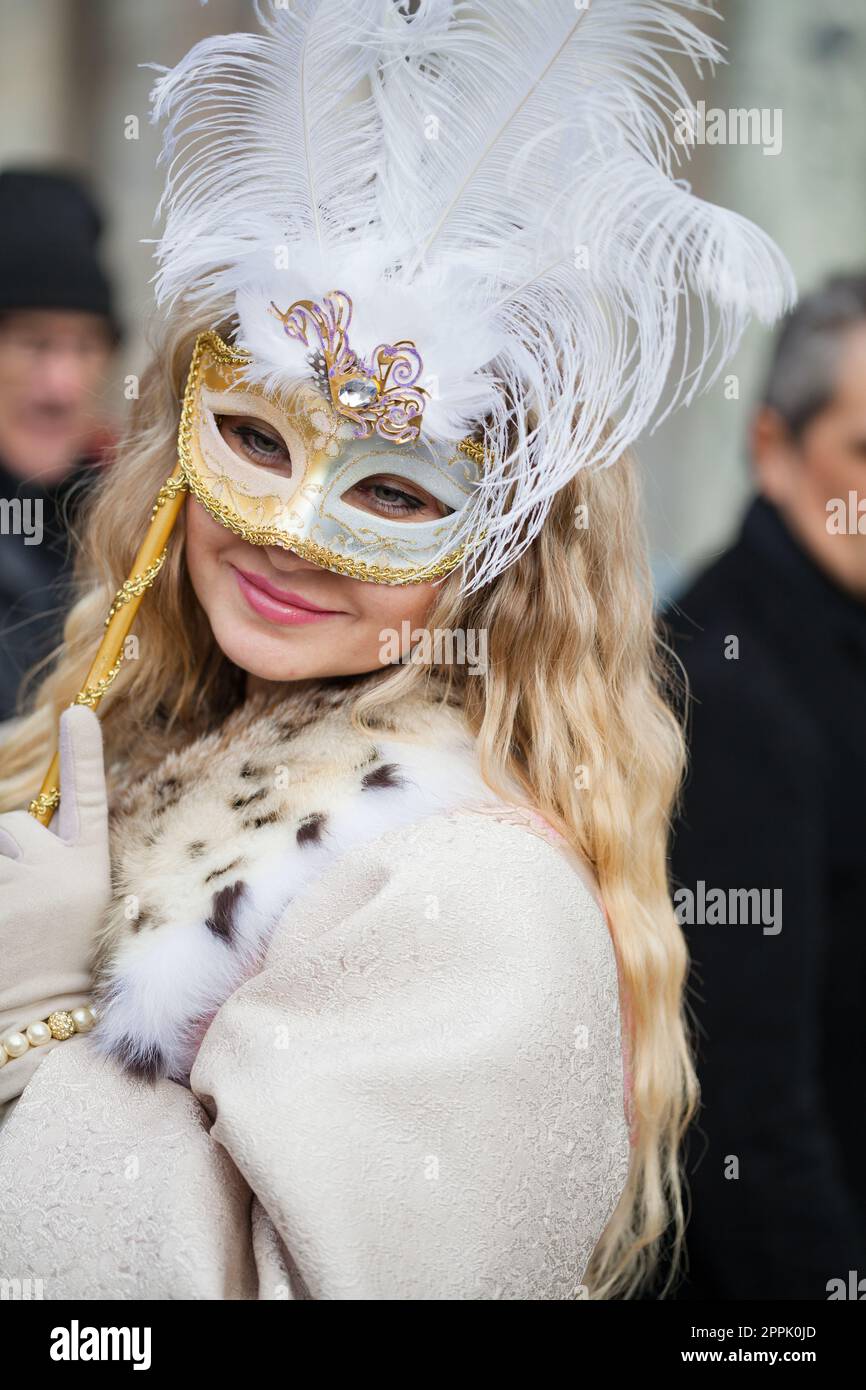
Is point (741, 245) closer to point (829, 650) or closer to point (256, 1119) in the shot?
point (256, 1119)

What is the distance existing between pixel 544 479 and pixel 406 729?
0.33 metres

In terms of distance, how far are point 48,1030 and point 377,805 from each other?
0.45 m

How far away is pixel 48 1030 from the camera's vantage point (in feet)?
4.85

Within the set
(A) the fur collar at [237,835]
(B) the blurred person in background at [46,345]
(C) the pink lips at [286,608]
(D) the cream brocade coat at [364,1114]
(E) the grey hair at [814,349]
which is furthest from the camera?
(B) the blurred person in background at [46,345]

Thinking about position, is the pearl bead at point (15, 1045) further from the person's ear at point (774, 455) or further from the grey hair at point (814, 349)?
the grey hair at point (814, 349)

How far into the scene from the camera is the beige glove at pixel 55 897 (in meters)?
1.47

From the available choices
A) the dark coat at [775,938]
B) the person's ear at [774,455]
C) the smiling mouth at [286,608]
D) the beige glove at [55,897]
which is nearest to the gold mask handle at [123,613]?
the beige glove at [55,897]

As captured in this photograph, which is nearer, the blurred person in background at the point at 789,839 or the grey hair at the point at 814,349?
the blurred person in background at the point at 789,839

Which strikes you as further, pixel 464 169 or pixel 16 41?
pixel 16 41

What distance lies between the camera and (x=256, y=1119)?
1.25m

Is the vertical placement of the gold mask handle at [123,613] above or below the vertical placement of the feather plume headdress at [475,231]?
below

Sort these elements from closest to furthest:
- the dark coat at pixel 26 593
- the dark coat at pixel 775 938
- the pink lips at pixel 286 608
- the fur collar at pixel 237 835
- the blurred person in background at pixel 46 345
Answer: the fur collar at pixel 237 835, the pink lips at pixel 286 608, the dark coat at pixel 775 938, the dark coat at pixel 26 593, the blurred person in background at pixel 46 345

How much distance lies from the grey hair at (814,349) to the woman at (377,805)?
1067 mm
